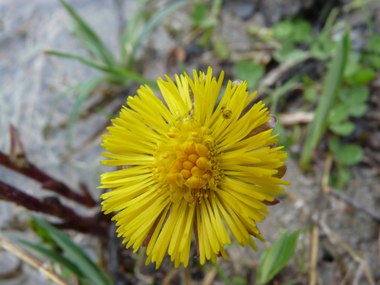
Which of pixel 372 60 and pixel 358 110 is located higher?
pixel 372 60

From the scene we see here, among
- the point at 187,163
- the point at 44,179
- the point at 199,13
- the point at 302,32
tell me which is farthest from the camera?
the point at 199,13

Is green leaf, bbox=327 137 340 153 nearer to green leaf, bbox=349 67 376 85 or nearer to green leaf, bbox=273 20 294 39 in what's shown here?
green leaf, bbox=349 67 376 85

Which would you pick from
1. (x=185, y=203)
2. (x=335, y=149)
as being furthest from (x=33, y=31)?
(x=335, y=149)

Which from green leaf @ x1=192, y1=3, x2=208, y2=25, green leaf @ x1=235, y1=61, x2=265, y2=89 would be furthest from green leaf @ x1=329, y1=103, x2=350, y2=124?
green leaf @ x1=192, y1=3, x2=208, y2=25

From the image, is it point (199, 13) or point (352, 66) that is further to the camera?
point (199, 13)

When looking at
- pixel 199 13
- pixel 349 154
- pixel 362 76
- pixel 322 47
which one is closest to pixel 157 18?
pixel 199 13

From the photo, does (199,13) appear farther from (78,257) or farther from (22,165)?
(78,257)

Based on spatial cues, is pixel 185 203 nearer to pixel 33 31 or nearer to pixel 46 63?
pixel 46 63
